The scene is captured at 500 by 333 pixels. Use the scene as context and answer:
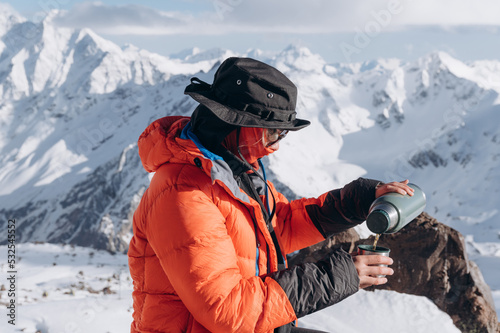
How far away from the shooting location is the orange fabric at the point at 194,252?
8.77ft

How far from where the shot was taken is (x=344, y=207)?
3.93 metres

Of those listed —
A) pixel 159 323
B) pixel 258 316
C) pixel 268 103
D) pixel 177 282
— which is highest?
pixel 268 103

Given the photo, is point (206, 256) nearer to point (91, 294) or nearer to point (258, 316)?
point (258, 316)

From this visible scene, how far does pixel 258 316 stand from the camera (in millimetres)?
2711

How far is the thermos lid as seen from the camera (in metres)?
3.07

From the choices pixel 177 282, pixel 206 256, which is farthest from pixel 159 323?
pixel 206 256

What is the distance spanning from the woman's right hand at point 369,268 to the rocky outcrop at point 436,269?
5855mm

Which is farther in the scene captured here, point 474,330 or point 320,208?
point 474,330

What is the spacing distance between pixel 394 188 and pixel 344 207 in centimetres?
58

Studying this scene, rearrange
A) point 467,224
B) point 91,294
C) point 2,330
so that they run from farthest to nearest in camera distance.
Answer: point 467,224 < point 91,294 < point 2,330

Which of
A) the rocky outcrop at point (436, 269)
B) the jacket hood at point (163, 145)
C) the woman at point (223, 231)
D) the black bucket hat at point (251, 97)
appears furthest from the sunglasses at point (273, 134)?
the rocky outcrop at point (436, 269)

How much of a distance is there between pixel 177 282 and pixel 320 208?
1782 millimetres

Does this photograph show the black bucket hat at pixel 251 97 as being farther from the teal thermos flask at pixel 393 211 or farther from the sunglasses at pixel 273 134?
the teal thermos flask at pixel 393 211

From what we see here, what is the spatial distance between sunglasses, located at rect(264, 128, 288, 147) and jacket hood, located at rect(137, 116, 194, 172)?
1.83ft
